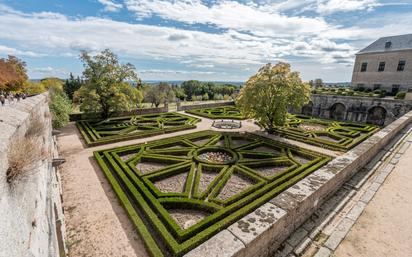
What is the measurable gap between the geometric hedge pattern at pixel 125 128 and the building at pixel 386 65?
1178 inches

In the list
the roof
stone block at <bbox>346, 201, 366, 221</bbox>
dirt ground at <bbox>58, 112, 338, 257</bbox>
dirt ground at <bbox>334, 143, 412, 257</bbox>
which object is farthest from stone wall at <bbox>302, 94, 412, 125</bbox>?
dirt ground at <bbox>58, 112, 338, 257</bbox>

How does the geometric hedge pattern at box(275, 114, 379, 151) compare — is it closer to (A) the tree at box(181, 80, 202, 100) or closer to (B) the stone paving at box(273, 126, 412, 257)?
(B) the stone paving at box(273, 126, 412, 257)

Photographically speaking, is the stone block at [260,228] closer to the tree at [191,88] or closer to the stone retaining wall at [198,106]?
the stone retaining wall at [198,106]

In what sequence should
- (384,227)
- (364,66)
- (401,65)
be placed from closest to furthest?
1. (384,227)
2. (401,65)
3. (364,66)

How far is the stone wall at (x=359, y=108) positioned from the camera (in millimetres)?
22156

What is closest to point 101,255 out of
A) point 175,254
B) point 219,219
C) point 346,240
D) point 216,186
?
point 175,254

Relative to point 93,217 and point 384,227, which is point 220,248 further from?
point 93,217

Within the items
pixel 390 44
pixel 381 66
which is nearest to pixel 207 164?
pixel 381 66

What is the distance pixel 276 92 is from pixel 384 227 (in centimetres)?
1056

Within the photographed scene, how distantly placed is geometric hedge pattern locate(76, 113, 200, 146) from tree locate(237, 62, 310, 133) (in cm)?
617

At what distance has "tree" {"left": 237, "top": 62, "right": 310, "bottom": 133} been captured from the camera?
14141 millimetres

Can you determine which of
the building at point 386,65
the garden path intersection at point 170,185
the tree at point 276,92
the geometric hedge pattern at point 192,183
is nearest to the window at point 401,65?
the building at point 386,65

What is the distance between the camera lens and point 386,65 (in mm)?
28812

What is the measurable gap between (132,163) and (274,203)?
722cm
